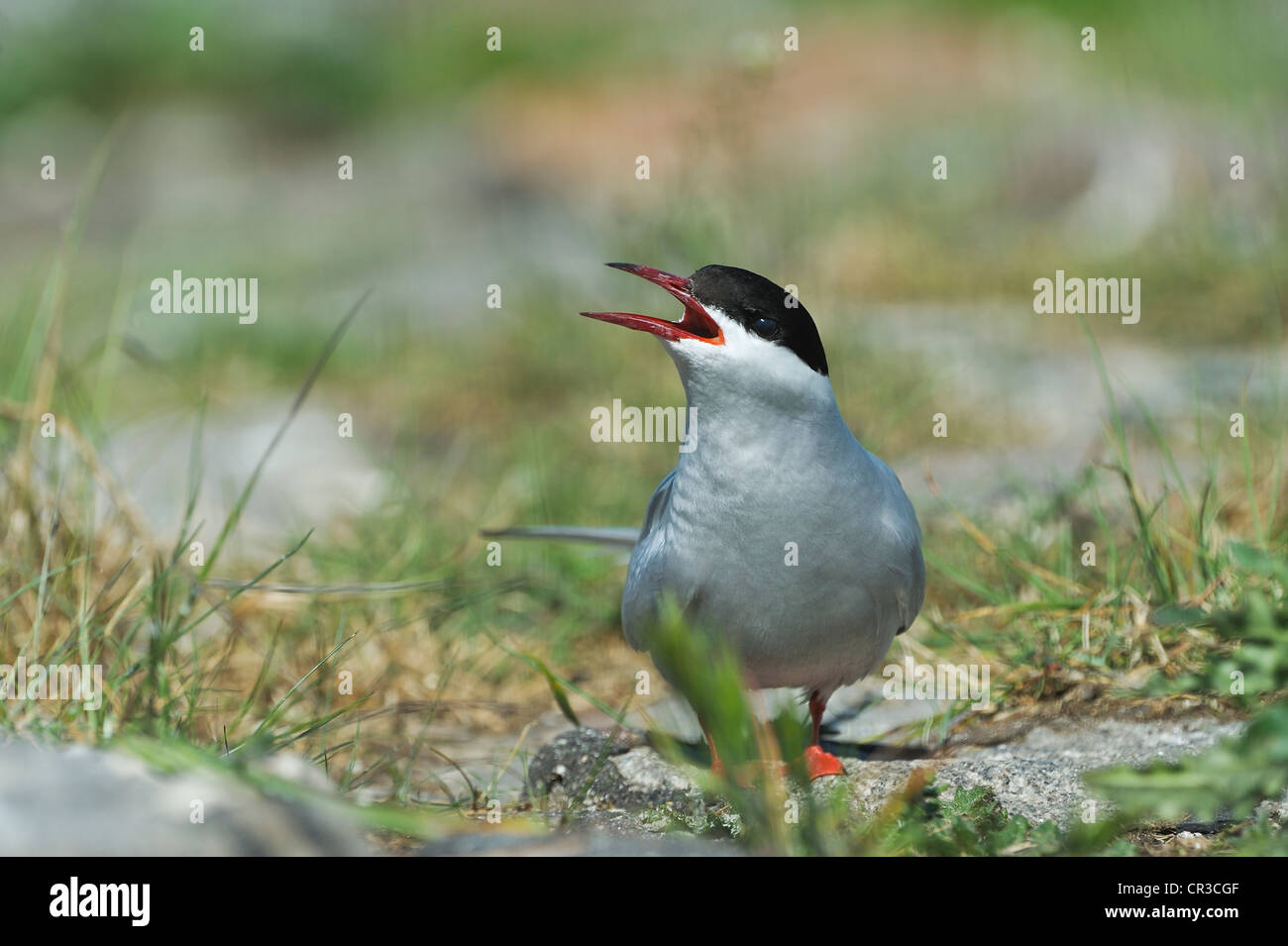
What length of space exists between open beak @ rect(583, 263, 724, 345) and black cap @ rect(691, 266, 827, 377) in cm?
2

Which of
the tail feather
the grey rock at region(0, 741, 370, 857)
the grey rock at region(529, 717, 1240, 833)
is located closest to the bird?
Answer: the grey rock at region(529, 717, 1240, 833)

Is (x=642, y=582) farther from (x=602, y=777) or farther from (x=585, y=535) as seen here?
(x=585, y=535)

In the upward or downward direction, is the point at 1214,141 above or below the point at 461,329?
above

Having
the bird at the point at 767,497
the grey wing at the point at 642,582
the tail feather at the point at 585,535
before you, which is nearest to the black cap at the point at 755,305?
the bird at the point at 767,497

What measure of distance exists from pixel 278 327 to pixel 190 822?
540cm

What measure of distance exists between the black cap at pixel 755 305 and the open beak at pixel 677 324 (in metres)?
0.02

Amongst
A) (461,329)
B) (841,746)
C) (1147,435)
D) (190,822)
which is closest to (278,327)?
(461,329)

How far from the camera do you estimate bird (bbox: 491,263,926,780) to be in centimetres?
251

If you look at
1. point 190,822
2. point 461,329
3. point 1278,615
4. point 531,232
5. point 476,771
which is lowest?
point 476,771

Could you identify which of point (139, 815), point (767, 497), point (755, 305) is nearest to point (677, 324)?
point (755, 305)

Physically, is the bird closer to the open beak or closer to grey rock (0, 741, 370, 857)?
the open beak

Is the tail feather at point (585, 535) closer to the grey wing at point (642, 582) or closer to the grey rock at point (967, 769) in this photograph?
the grey wing at point (642, 582)

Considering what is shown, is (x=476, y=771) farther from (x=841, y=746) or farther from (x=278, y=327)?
(x=278, y=327)
